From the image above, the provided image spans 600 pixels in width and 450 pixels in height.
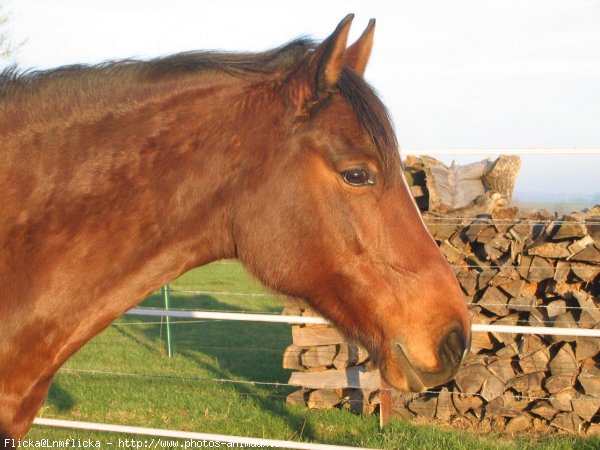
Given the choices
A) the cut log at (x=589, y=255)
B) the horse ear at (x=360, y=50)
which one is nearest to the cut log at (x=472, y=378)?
the cut log at (x=589, y=255)

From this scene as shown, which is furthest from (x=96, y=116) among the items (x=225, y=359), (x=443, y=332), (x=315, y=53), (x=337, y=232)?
(x=225, y=359)

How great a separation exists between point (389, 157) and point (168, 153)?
0.73m

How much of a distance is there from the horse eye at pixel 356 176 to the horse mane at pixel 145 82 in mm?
86

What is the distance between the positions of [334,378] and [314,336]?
45cm

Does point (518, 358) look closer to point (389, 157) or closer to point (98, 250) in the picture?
point (389, 157)

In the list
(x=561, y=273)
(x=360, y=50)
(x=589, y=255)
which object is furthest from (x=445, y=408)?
(x=360, y=50)

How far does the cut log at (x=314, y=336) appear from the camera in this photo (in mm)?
6312

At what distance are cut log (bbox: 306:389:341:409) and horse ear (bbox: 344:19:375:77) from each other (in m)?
4.52

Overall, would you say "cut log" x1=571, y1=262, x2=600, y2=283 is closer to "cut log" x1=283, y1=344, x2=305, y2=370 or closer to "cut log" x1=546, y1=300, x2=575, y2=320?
"cut log" x1=546, y1=300, x2=575, y2=320

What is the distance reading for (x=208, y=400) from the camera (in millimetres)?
6746

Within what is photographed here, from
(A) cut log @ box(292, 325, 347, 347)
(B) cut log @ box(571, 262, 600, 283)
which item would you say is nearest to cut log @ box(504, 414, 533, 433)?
(B) cut log @ box(571, 262, 600, 283)

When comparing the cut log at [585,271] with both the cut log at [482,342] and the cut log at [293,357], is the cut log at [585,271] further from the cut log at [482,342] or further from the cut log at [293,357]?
the cut log at [293,357]

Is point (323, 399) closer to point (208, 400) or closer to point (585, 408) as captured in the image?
point (208, 400)

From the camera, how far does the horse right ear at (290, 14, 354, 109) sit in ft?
6.85
